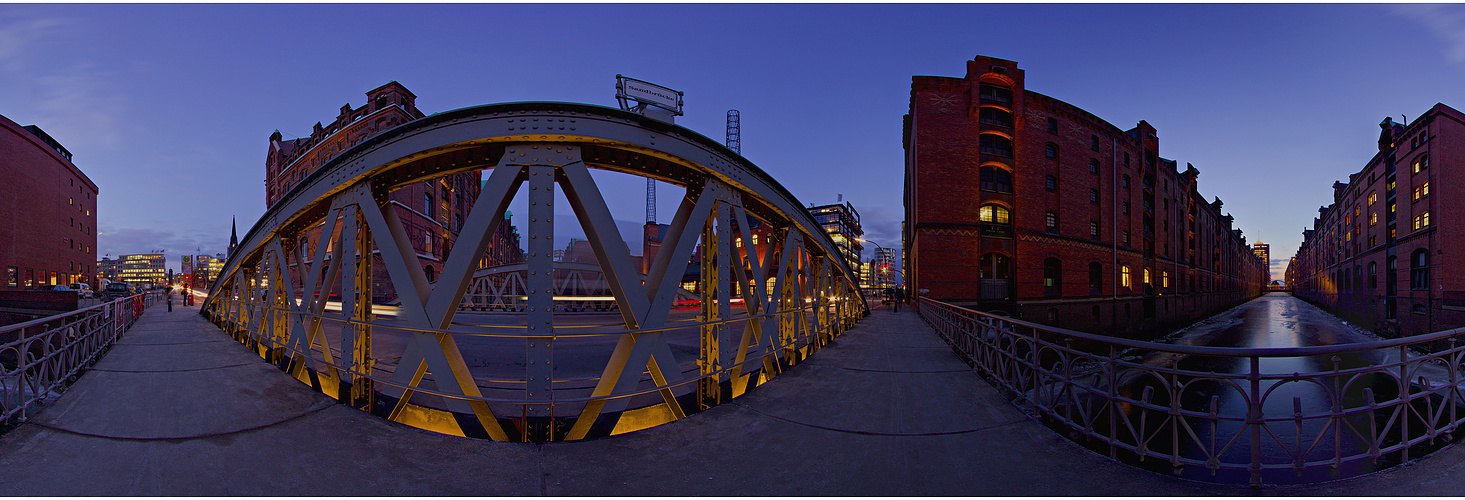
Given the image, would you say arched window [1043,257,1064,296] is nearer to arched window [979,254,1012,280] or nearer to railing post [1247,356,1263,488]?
arched window [979,254,1012,280]

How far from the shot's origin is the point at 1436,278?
916 inches

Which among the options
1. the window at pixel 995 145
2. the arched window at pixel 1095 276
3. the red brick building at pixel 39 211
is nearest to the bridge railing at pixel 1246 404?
the window at pixel 995 145

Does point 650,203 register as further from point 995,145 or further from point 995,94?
point 995,145

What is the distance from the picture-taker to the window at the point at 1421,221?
24.5 meters

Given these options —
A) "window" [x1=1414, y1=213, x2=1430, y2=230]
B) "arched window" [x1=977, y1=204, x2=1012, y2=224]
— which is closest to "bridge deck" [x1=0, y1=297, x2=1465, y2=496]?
"arched window" [x1=977, y1=204, x2=1012, y2=224]

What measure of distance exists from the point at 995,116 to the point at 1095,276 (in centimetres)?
1247

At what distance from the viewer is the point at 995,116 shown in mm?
27156

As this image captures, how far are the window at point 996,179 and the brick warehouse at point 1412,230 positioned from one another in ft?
57.0

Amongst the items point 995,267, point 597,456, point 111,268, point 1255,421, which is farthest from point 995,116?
point 111,268

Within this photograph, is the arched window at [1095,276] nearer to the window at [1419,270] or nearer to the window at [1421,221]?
the window at [1419,270]

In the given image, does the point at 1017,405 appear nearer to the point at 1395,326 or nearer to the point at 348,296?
the point at 348,296

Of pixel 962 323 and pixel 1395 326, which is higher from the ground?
pixel 962 323

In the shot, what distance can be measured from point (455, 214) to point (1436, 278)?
6323 cm

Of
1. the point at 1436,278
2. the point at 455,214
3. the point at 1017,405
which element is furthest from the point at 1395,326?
the point at 455,214
